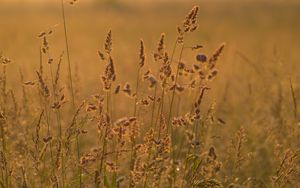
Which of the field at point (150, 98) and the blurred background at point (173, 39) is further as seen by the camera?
the blurred background at point (173, 39)

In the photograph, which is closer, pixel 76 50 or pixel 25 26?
pixel 76 50

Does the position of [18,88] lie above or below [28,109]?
below

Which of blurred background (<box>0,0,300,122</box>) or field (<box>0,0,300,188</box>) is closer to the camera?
field (<box>0,0,300,188</box>)

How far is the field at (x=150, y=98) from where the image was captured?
7.88 feet

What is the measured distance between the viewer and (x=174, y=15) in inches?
720

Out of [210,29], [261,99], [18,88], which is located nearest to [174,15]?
[210,29]

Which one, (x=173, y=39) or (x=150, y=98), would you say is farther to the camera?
(x=173, y=39)

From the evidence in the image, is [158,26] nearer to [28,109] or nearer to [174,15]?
[174,15]

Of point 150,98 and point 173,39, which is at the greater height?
point 150,98

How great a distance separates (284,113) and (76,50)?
23.0 ft

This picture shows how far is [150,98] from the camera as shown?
2.38 metres

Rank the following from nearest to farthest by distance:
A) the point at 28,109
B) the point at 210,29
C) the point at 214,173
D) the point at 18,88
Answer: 1. the point at 214,173
2. the point at 28,109
3. the point at 18,88
4. the point at 210,29

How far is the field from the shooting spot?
2.40 m

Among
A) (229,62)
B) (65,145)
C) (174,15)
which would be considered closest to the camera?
(65,145)
